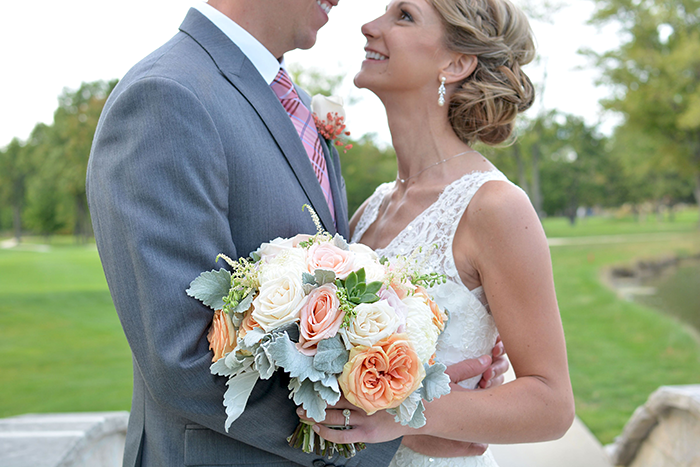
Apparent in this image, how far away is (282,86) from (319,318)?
1353 mm

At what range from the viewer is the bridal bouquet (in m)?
1.54

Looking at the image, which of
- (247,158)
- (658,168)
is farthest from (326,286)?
(658,168)

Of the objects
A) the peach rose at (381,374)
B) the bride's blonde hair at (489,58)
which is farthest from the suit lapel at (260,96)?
the bride's blonde hair at (489,58)

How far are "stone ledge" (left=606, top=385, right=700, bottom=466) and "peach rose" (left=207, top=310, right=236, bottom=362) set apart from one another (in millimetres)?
4161

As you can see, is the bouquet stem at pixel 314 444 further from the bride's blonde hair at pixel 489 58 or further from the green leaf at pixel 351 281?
the bride's blonde hair at pixel 489 58

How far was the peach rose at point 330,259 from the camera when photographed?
1633 millimetres

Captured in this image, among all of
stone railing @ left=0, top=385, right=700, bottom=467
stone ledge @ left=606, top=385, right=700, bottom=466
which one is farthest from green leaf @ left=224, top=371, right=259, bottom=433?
stone ledge @ left=606, top=385, right=700, bottom=466

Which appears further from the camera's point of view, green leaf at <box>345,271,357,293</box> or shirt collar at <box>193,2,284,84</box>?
shirt collar at <box>193,2,284,84</box>

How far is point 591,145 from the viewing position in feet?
103

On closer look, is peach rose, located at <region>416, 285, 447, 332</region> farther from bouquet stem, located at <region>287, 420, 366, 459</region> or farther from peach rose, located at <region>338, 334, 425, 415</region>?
bouquet stem, located at <region>287, 420, 366, 459</region>

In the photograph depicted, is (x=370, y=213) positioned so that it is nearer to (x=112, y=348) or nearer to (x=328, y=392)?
(x=328, y=392)

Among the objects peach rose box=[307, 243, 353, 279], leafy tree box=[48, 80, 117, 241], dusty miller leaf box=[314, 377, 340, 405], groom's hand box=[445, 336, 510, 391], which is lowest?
leafy tree box=[48, 80, 117, 241]

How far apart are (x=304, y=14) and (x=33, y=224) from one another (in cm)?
4774

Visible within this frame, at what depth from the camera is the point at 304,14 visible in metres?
2.48
